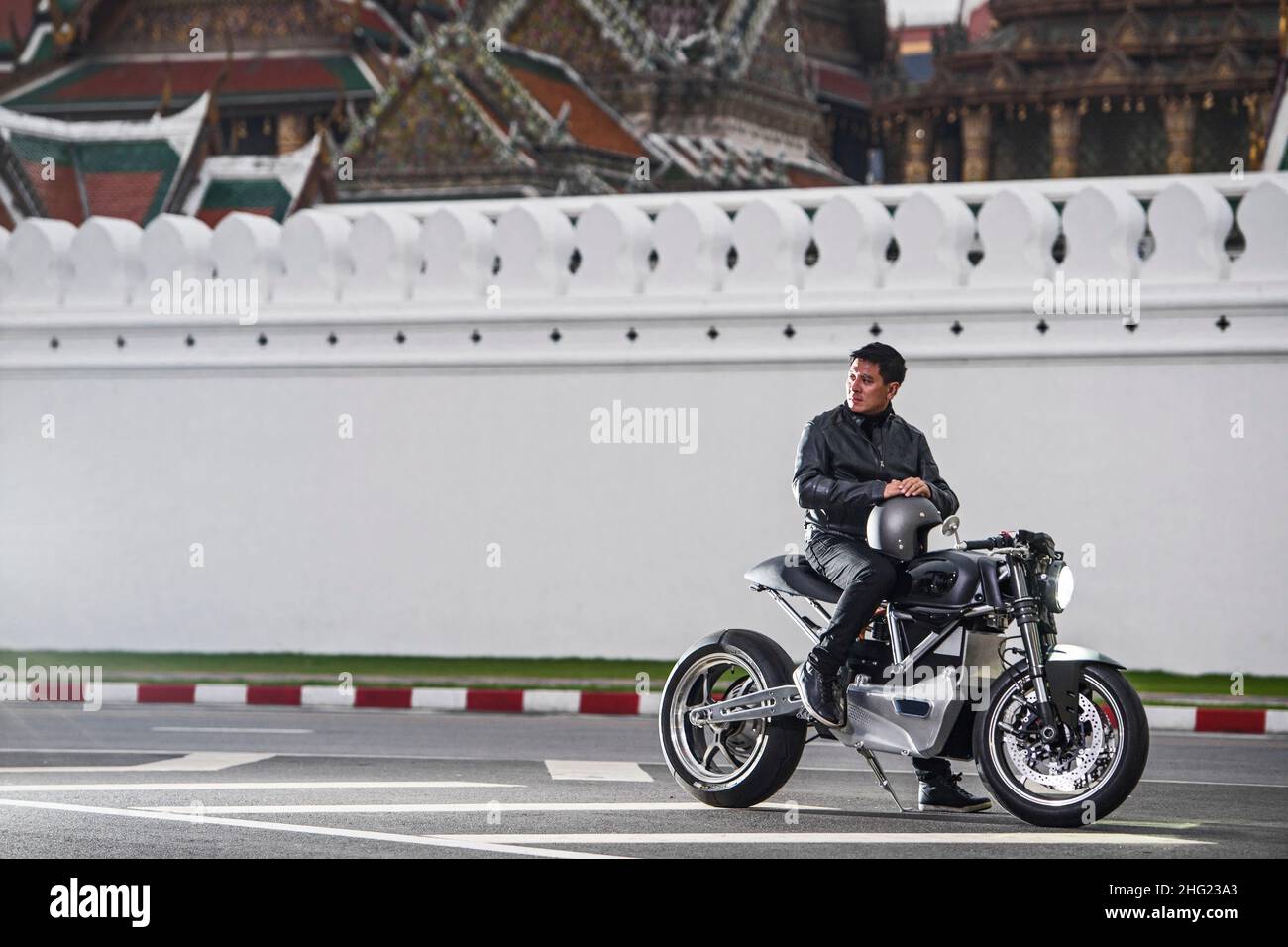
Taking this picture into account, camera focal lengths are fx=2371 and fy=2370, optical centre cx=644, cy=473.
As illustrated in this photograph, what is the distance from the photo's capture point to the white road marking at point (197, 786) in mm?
8422

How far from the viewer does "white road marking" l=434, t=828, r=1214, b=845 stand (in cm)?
707

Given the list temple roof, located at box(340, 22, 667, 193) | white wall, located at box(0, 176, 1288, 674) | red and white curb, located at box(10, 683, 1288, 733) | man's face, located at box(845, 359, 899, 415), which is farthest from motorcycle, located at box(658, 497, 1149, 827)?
temple roof, located at box(340, 22, 667, 193)

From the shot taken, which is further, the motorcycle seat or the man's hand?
the motorcycle seat

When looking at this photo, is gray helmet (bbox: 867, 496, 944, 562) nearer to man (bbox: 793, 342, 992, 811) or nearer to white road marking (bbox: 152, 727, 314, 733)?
man (bbox: 793, 342, 992, 811)

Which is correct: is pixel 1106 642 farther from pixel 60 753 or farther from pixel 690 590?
pixel 60 753

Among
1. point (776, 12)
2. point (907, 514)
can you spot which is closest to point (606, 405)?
point (907, 514)

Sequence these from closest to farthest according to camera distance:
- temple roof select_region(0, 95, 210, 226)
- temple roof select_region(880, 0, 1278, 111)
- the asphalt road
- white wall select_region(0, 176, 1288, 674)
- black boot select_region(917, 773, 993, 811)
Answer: the asphalt road
black boot select_region(917, 773, 993, 811)
white wall select_region(0, 176, 1288, 674)
temple roof select_region(0, 95, 210, 226)
temple roof select_region(880, 0, 1278, 111)

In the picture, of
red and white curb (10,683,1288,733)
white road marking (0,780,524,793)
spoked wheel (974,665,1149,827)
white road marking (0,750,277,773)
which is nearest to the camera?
spoked wheel (974,665,1149,827)

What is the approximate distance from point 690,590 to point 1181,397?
337cm

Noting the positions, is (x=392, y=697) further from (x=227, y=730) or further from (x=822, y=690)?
(x=822, y=690)

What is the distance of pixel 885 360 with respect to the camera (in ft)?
26.3

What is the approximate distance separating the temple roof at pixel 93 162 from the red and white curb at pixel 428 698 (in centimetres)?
849

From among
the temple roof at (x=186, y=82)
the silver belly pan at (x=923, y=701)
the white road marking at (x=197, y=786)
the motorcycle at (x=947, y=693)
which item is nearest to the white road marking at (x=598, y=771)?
the white road marking at (x=197, y=786)

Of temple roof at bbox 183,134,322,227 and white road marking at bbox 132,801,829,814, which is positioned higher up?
temple roof at bbox 183,134,322,227
